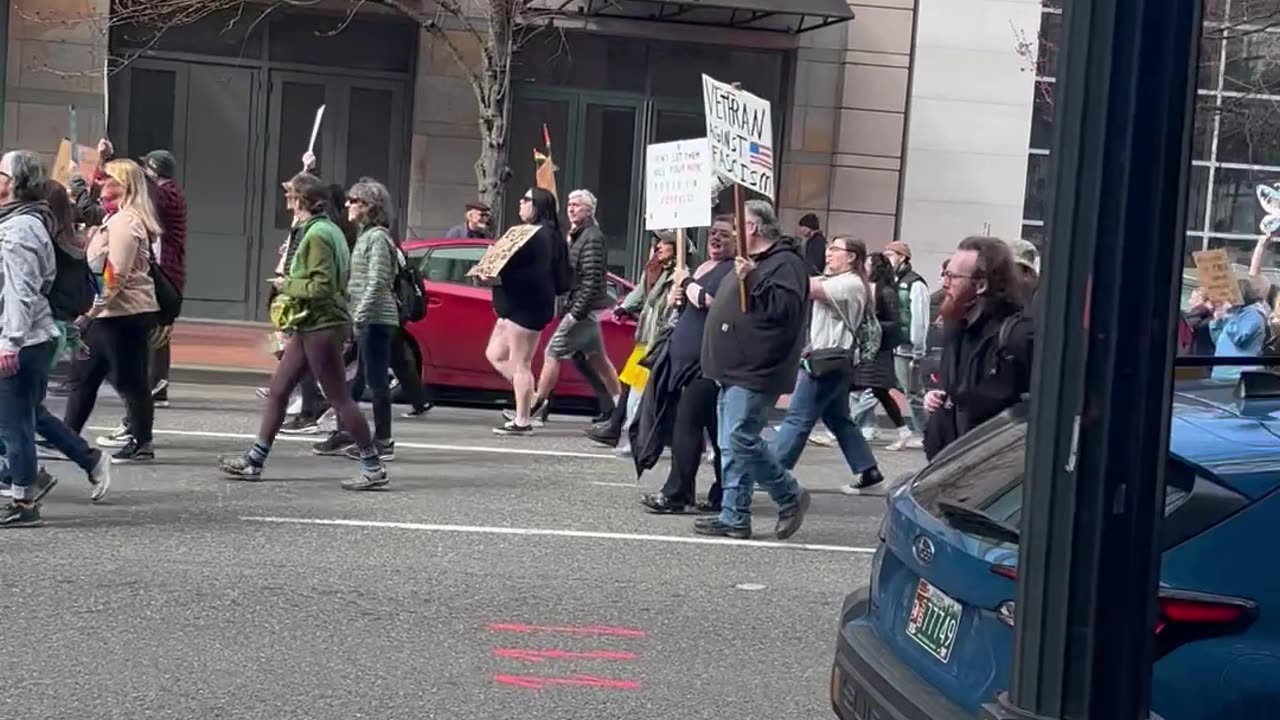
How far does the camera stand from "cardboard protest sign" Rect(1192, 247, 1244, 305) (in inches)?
455

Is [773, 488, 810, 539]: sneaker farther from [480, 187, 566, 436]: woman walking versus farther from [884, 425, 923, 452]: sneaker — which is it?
[884, 425, 923, 452]: sneaker

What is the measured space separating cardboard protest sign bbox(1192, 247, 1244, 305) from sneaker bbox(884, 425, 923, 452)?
2.76 meters

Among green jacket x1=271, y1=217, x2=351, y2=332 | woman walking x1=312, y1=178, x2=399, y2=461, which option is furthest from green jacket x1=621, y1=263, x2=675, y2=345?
green jacket x1=271, y1=217, x2=351, y2=332

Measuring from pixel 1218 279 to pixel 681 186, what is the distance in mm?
4013

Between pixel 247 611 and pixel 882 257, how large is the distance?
7.24 meters

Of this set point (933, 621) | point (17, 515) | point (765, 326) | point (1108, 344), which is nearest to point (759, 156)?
point (765, 326)

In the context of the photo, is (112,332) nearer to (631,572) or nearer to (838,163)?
(631,572)

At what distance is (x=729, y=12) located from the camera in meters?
20.0

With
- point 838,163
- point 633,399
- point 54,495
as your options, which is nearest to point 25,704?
point 54,495

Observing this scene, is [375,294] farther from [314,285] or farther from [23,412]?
[23,412]

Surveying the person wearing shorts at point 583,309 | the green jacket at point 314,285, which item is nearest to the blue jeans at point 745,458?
the green jacket at point 314,285

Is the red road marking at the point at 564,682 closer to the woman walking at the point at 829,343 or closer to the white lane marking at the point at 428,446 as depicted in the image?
the woman walking at the point at 829,343

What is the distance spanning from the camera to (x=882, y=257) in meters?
12.8

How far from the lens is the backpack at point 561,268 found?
40.3 ft
